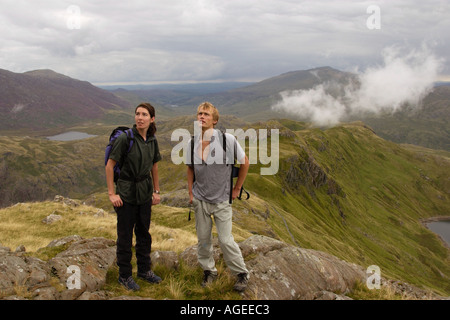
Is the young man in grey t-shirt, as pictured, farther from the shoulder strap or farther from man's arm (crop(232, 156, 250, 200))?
the shoulder strap

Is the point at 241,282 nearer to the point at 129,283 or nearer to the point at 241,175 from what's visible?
the point at 241,175

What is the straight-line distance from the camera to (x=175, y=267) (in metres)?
10.6

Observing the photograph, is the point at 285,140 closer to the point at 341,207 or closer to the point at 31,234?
the point at 341,207

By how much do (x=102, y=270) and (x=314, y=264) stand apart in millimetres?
7893

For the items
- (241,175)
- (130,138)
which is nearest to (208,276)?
(241,175)

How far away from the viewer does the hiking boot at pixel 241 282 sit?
8.53 meters

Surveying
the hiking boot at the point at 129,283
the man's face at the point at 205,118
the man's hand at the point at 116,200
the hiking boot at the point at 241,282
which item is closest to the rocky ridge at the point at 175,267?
the hiking boot at the point at 241,282

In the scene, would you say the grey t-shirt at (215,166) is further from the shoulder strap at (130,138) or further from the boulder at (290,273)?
the boulder at (290,273)

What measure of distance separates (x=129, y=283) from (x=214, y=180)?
445cm

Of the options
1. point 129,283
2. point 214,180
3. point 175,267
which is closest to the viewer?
point 214,180

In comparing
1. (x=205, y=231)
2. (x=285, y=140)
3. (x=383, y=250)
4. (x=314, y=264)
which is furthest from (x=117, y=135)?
(x=285, y=140)

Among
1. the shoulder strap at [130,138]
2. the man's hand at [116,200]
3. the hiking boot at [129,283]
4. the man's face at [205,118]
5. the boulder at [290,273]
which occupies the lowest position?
the boulder at [290,273]

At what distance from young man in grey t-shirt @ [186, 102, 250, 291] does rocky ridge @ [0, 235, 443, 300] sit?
4.22 ft

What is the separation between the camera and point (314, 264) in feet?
34.1
